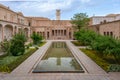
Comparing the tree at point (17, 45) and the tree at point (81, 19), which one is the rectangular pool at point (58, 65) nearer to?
the tree at point (17, 45)

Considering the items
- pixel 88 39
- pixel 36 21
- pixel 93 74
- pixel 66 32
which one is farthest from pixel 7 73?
→ pixel 36 21

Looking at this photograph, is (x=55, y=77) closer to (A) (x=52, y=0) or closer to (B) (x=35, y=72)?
(B) (x=35, y=72)

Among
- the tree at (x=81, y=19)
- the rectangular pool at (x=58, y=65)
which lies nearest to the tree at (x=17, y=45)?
the rectangular pool at (x=58, y=65)

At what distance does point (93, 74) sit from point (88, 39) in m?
14.0

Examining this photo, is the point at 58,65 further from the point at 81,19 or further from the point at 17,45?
the point at 81,19

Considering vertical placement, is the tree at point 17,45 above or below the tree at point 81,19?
below

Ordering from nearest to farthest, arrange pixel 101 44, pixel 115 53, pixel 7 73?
1. pixel 7 73
2. pixel 115 53
3. pixel 101 44

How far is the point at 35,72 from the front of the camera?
10531 millimetres

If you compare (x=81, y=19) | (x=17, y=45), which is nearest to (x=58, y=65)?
(x=17, y=45)

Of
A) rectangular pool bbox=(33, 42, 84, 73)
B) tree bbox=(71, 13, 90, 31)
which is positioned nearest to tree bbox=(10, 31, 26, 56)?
rectangular pool bbox=(33, 42, 84, 73)

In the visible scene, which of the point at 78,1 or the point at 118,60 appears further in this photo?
→ the point at 118,60

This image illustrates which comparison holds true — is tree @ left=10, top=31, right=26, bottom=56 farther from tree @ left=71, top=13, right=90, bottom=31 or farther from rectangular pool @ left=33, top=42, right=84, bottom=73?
tree @ left=71, top=13, right=90, bottom=31

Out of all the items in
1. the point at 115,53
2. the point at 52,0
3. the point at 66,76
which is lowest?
the point at 66,76

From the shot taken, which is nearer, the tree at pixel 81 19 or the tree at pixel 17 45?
the tree at pixel 17 45
